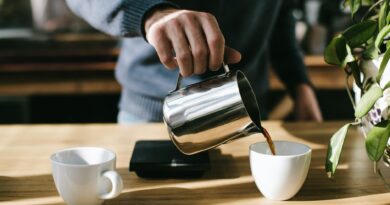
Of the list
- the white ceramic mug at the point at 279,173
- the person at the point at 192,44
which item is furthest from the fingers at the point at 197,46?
the white ceramic mug at the point at 279,173

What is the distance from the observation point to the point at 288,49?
1798 mm

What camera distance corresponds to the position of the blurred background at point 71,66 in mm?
2621

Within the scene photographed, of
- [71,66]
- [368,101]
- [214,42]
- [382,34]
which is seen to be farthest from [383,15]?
[71,66]

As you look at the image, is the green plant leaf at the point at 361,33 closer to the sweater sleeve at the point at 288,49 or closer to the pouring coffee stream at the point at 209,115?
the pouring coffee stream at the point at 209,115

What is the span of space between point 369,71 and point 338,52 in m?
0.08

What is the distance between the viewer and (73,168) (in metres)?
0.77

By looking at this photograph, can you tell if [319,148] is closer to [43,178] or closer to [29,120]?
[43,178]

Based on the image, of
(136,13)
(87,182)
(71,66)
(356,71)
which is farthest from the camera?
(71,66)

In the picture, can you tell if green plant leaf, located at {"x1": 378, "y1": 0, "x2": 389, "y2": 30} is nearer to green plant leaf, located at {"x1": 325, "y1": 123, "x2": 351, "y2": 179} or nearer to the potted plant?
the potted plant

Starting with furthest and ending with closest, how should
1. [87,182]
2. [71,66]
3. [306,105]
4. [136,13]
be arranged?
[71,66] < [306,105] < [136,13] < [87,182]

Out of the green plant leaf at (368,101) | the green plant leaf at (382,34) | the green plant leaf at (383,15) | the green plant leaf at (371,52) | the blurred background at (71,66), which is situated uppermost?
the green plant leaf at (383,15)

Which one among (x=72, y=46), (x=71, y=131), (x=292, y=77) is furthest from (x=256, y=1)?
(x=72, y=46)

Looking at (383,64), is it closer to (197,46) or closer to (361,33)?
(361,33)

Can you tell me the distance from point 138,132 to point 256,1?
0.54 meters
